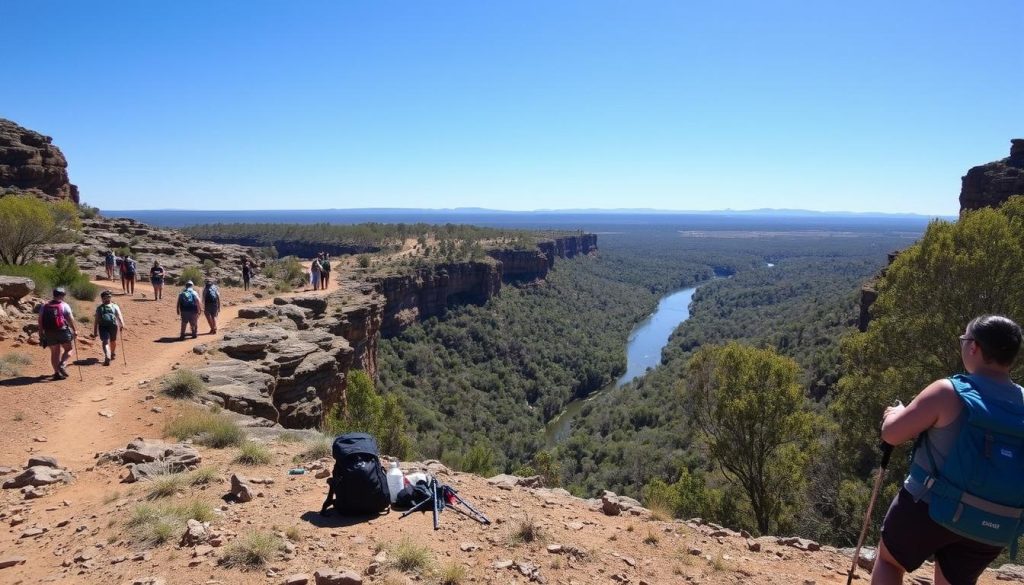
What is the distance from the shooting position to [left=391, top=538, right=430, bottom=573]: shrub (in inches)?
212

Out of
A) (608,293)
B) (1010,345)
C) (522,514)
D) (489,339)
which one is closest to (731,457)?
(522,514)

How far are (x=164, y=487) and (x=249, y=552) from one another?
7.20 feet

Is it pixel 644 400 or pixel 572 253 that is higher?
pixel 572 253

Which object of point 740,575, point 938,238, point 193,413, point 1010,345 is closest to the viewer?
point 1010,345

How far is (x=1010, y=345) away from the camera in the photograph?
3463 millimetres

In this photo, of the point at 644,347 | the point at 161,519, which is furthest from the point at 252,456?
the point at 644,347

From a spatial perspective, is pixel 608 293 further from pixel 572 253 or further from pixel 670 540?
pixel 670 540

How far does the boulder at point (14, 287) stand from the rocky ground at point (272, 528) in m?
4.70

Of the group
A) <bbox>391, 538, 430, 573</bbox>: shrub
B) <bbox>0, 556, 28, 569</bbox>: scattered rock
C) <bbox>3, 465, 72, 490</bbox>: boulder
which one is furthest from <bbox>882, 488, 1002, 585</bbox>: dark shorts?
<bbox>3, 465, 72, 490</bbox>: boulder

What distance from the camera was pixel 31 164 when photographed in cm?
3086

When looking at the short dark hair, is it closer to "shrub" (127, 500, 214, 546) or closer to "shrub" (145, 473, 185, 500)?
"shrub" (127, 500, 214, 546)

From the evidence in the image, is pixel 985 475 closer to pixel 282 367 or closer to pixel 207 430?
pixel 207 430

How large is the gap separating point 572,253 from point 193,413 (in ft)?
330

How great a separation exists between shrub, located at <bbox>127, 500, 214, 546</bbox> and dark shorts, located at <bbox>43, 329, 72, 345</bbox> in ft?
22.4
